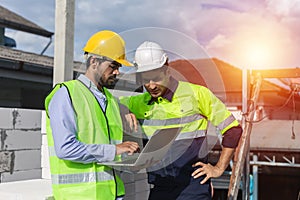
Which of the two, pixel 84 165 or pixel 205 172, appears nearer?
pixel 84 165

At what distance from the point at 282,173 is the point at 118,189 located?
943cm

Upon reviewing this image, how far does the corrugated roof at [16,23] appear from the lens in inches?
401

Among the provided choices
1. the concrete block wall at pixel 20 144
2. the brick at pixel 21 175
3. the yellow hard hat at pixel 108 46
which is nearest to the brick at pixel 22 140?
the concrete block wall at pixel 20 144

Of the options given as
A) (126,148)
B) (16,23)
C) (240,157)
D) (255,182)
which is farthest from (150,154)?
(16,23)

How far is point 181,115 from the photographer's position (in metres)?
2.55

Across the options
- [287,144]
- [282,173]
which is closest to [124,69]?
[287,144]

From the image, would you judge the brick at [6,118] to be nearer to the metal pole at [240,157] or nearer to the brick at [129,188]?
the brick at [129,188]

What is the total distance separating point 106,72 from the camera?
212cm

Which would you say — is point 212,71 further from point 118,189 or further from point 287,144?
point 287,144

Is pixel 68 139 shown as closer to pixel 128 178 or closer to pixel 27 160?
pixel 27 160

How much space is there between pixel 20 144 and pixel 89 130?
1.39 meters

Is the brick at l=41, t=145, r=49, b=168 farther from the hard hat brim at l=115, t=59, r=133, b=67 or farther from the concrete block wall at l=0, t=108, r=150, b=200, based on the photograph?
the hard hat brim at l=115, t=59, r=133, b=67

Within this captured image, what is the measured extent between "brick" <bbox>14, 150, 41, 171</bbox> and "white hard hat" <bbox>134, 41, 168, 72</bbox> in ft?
4.39

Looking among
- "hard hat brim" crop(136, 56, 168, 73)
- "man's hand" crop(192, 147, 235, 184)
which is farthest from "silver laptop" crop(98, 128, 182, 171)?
"hard hat brim" crop(136, 56, 168, 73)
